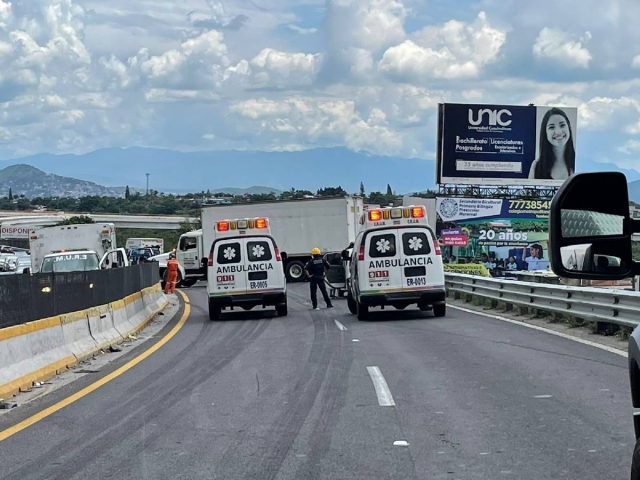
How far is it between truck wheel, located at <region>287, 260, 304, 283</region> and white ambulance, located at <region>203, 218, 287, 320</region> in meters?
23.6

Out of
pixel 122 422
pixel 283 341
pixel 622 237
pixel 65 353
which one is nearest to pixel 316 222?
pixel 283 341

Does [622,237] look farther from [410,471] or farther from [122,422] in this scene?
[122,422]

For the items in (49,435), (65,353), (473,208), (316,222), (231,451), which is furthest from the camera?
(473,208)

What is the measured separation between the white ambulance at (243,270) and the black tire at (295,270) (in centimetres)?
2356

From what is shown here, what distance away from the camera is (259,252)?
23344 millimetres

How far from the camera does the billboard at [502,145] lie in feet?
185

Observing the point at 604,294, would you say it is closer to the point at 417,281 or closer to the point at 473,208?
the point at 417,281

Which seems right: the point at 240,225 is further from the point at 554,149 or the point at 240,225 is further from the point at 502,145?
the point at 554,149

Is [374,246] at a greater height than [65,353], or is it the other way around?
[374,246]

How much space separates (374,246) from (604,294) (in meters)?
6.60

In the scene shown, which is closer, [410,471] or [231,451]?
[410,471]

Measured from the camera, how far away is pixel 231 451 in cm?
745

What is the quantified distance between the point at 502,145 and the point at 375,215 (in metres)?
37.1

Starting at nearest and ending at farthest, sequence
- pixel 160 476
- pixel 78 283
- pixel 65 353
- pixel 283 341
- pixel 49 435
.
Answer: pixel 160 476, pixel 49 435, pixel 65 353, pixel 78 283, pixel 283 341
